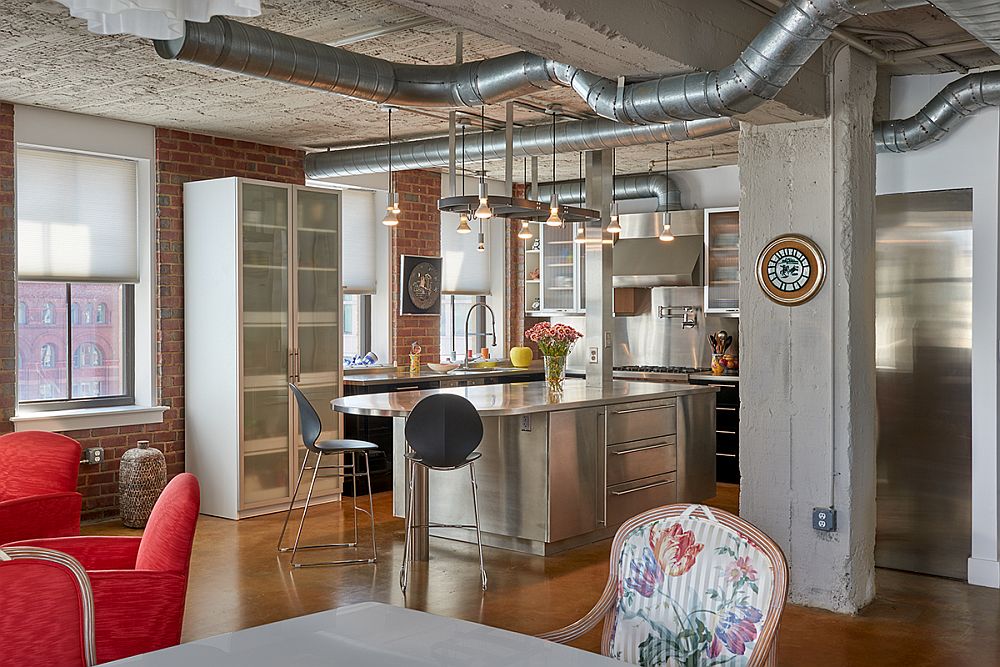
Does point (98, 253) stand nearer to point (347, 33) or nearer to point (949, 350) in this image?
point (347, 33)

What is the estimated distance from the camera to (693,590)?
243 cm

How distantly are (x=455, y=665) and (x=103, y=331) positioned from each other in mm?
6101

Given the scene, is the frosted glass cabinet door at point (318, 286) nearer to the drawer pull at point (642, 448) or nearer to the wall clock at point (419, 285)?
the wall clock at point (419, 285)

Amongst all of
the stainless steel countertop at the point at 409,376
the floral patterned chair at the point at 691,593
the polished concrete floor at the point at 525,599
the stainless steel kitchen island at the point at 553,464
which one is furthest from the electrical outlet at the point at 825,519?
the stainless steel countertop at the point at 409,376

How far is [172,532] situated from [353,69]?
2.70 metres

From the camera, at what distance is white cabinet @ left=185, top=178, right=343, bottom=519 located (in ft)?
23.5

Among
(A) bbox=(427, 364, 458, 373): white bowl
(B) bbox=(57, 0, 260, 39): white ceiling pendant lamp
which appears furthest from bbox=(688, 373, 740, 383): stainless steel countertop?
(B) bbox=(57, 0, 260, 39): white ceiling pendant lamp

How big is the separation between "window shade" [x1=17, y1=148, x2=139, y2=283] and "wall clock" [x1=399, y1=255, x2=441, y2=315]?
8.61ft

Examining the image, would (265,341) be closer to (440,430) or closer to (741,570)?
(440,430)

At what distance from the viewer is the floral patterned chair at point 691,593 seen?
7.66 ft

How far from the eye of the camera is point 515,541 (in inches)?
246

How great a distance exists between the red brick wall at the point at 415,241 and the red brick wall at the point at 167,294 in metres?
1.57

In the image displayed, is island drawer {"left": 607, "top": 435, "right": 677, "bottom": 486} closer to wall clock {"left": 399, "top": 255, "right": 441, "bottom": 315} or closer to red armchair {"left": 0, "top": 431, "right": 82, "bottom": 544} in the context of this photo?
wall clock {"left": 399, "top": 255, "right": 441, "bottom": 315}

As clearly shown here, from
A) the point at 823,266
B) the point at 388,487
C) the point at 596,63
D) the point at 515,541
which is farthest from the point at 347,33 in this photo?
the point at 388,487
